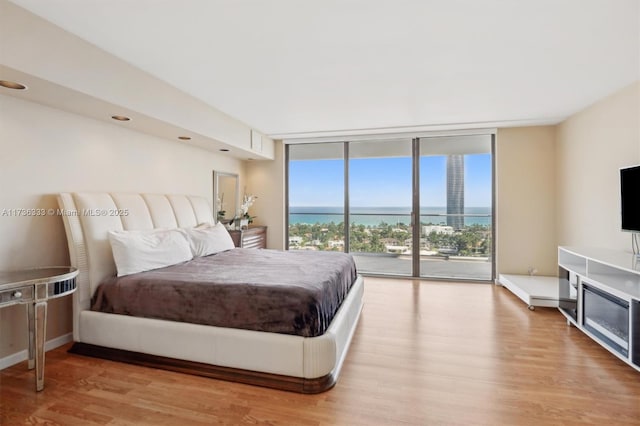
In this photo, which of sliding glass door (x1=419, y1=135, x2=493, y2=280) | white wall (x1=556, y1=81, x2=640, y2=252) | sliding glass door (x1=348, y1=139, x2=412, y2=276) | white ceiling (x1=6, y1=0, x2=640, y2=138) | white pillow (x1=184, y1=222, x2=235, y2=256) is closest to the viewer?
white ceiling (x1=6, y1=0, x2=640, y2=138)

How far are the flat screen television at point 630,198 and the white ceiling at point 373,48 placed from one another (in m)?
0.90

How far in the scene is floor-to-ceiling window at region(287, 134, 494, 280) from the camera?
5160 millimetres

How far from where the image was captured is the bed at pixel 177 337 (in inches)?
81.7

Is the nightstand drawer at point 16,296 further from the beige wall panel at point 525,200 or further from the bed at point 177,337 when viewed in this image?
the beige wall panel at point 525,200

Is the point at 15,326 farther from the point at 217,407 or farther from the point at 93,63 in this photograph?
the point at 93,63

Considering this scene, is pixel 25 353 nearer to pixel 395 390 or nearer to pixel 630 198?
pixel 395 390

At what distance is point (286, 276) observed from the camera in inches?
101

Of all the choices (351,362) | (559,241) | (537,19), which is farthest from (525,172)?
(351,362)

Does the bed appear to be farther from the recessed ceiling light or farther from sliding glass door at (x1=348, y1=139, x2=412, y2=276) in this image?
sliding glass door at (x1=348, y1=139, x2=412, y2=276)

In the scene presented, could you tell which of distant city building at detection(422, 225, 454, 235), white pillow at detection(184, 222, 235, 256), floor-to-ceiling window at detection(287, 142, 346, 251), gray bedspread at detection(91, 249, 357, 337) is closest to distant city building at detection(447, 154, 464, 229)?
distant city building at detection(422, 225, 454, 235)

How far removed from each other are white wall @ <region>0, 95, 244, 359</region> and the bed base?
0.54m

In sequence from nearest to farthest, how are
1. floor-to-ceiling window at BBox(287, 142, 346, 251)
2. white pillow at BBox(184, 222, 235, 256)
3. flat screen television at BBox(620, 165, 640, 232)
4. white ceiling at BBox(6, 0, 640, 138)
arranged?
white ceiling at BBox(6, 0, 640, 138) < flat screen television at BBox(620, 165, 640, 232) < white pillow at BBox(184, 222, 235, 256) < floor-to-ceiling window at BBox(287, 142, 346, 251)

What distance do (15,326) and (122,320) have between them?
0.79m

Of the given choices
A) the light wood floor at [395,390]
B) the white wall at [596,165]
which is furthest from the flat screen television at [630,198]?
the light wood floor at [395,390]
